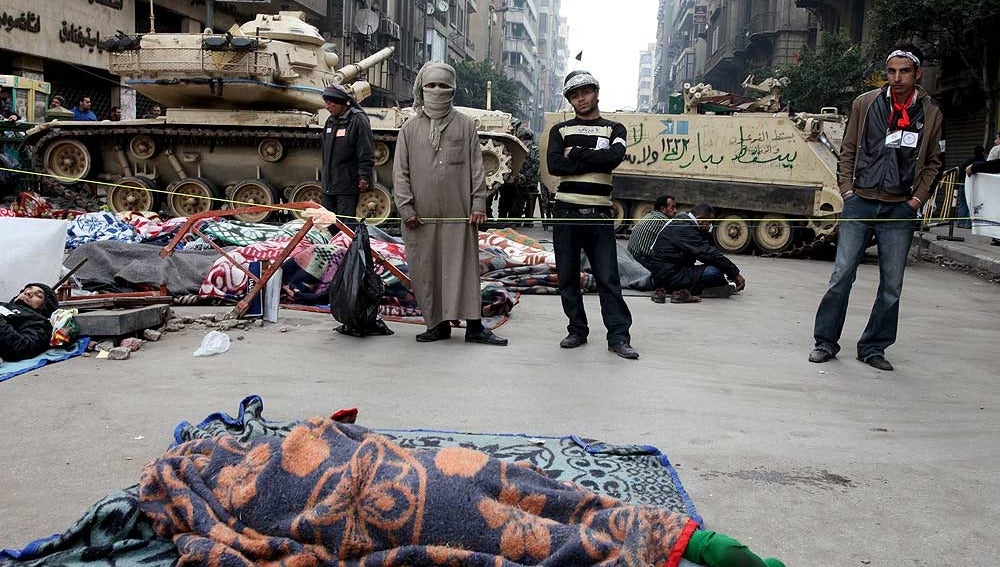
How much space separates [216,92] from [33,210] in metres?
3.23

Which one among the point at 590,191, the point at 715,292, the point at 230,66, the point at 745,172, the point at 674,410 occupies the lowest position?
the point at 674,410

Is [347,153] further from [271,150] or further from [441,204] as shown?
[271,150]

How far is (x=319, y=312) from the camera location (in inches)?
274

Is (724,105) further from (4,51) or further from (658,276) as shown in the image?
(4,51)

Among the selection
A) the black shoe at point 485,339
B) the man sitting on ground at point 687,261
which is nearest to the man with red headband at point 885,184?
the black shoe at point 485,339

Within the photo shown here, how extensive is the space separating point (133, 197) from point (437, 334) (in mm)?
9449

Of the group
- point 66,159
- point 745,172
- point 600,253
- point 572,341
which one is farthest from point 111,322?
point 745,172

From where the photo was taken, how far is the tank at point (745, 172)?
13.5 m

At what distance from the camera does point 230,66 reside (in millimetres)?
12727

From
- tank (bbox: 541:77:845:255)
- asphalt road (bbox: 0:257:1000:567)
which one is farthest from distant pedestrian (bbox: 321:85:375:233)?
tank (bbox: 541:77:845:255)

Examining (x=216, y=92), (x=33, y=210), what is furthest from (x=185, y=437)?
(x=216, y=92)

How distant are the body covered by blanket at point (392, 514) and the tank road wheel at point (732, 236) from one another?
39.5 feet

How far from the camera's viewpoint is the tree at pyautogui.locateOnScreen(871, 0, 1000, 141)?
61.9 feet

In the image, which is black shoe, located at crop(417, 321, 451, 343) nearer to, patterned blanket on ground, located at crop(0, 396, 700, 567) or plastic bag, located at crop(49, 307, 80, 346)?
plastic bag, located at crop(49, 307, 80, 346)
